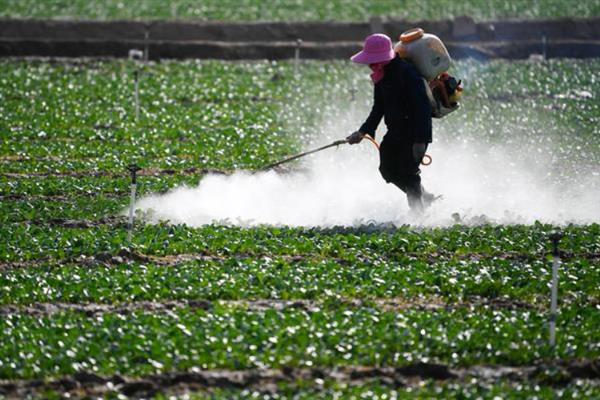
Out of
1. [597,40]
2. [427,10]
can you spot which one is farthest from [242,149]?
[427,10]

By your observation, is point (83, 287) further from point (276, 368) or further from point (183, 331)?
point (276, 368)

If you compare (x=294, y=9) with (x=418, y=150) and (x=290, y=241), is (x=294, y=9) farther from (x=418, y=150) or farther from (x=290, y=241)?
(x=290, y=241)

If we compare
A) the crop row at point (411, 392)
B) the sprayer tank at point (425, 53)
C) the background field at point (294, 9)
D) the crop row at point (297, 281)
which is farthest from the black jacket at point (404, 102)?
the background field at point (294, 9)

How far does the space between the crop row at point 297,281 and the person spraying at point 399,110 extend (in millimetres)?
1918

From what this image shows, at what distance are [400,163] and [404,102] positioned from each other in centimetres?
70

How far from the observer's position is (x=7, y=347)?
10219 mm

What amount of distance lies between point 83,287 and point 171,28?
23511mm

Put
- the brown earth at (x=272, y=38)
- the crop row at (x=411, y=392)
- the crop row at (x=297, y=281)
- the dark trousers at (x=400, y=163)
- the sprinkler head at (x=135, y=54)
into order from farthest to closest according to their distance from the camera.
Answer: the brown earth at (x=272, y=38), the sprinkler head at (x=135, y=54), the dark trousers at (x=400, y=163), the crop row at (x=297, y=281), the crop row at (x=411, y=392)

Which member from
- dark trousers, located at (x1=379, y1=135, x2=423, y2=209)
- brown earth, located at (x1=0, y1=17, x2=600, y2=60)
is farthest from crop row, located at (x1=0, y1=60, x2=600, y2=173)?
dark trousers, located at (x1=379, y1=135, x2=423, y2=209)

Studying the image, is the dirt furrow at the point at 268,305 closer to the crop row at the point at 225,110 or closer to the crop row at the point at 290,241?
the crop row at the point at 290,241

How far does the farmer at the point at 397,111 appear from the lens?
1442cm

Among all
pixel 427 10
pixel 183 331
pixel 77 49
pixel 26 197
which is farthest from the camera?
pixel 427 10

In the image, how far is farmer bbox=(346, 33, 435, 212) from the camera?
14.4 meters

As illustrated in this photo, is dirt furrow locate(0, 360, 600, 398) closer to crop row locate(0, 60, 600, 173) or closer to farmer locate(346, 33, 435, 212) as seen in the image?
farmer locate(346, 33, 435, 212)
